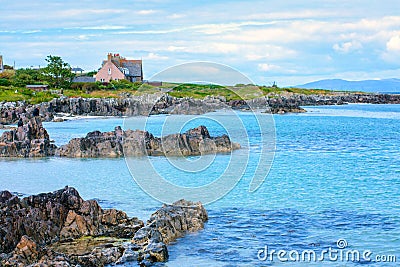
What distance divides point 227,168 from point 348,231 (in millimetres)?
13838

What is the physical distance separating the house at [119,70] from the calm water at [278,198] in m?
66.4

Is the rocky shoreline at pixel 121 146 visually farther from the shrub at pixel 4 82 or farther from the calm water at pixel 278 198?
the shrub at pixel 4 82

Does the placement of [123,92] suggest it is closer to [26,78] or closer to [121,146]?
[26,78]

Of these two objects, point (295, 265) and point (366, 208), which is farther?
point (366, 208)

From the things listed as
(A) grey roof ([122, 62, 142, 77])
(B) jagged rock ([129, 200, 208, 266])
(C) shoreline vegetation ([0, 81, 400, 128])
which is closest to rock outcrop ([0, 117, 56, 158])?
(C) shoreline vegetation ([0, 81, 400, 128])

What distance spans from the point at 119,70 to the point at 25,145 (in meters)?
74.4

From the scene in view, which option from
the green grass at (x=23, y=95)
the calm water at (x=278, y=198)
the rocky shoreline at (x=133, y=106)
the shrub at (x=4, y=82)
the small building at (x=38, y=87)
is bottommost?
the calm water at (x=278, y=198)

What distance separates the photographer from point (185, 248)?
53.0ft

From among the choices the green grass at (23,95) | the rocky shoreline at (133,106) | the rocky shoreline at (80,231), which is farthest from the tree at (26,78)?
the rocky shoreline at (80,231)

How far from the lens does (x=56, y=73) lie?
98312 mm

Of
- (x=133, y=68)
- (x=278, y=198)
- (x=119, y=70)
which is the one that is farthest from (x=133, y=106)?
(x=278, y=198)

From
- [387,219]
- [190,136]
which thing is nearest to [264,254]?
[387,219]

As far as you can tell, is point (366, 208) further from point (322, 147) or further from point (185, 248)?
point (322, 147)

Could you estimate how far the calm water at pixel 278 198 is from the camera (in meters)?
16.6
